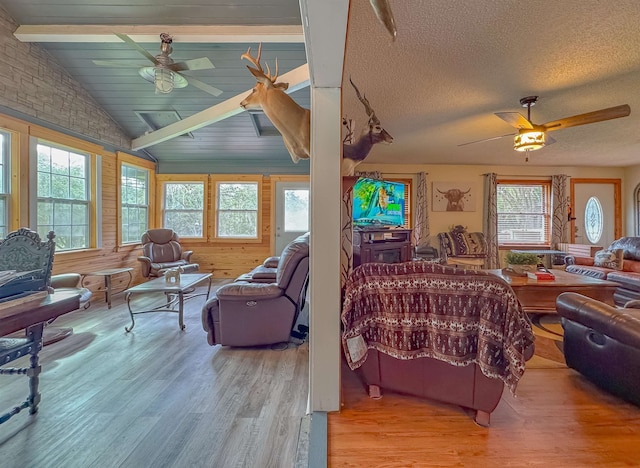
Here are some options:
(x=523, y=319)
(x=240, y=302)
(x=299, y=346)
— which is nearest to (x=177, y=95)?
(x=240, y=302)

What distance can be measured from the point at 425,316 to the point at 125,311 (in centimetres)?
384

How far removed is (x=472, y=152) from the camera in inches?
211

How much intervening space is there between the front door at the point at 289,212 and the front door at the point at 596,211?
18.9ft

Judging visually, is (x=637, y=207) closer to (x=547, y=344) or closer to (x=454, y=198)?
(x=454, y=198)

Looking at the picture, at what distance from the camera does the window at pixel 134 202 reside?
5210 mm

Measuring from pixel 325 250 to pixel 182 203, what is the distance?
5.23 meters

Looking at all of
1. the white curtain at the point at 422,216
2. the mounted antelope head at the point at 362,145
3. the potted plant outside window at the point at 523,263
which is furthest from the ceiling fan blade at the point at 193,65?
the white curtain at the point at 422,216

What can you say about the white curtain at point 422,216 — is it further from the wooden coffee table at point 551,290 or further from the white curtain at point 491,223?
the wooden coffee table at point 551,290

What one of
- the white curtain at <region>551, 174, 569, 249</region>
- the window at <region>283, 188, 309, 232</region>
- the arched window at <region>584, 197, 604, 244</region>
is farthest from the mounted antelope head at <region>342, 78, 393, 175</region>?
the arched window at <region>584, 197, 604, 244</region>

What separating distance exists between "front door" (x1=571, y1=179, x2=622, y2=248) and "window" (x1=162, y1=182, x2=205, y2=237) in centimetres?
791

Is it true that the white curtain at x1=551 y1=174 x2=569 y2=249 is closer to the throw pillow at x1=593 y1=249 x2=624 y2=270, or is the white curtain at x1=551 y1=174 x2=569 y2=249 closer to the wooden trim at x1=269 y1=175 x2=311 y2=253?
the throw pillow at x1=593 y1=249 x2=624 y2=270

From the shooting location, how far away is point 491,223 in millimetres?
6121

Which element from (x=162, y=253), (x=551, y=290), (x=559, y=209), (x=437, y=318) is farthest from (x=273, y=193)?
(x=559, y=209)

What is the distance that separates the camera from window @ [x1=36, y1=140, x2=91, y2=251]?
3766 mm
